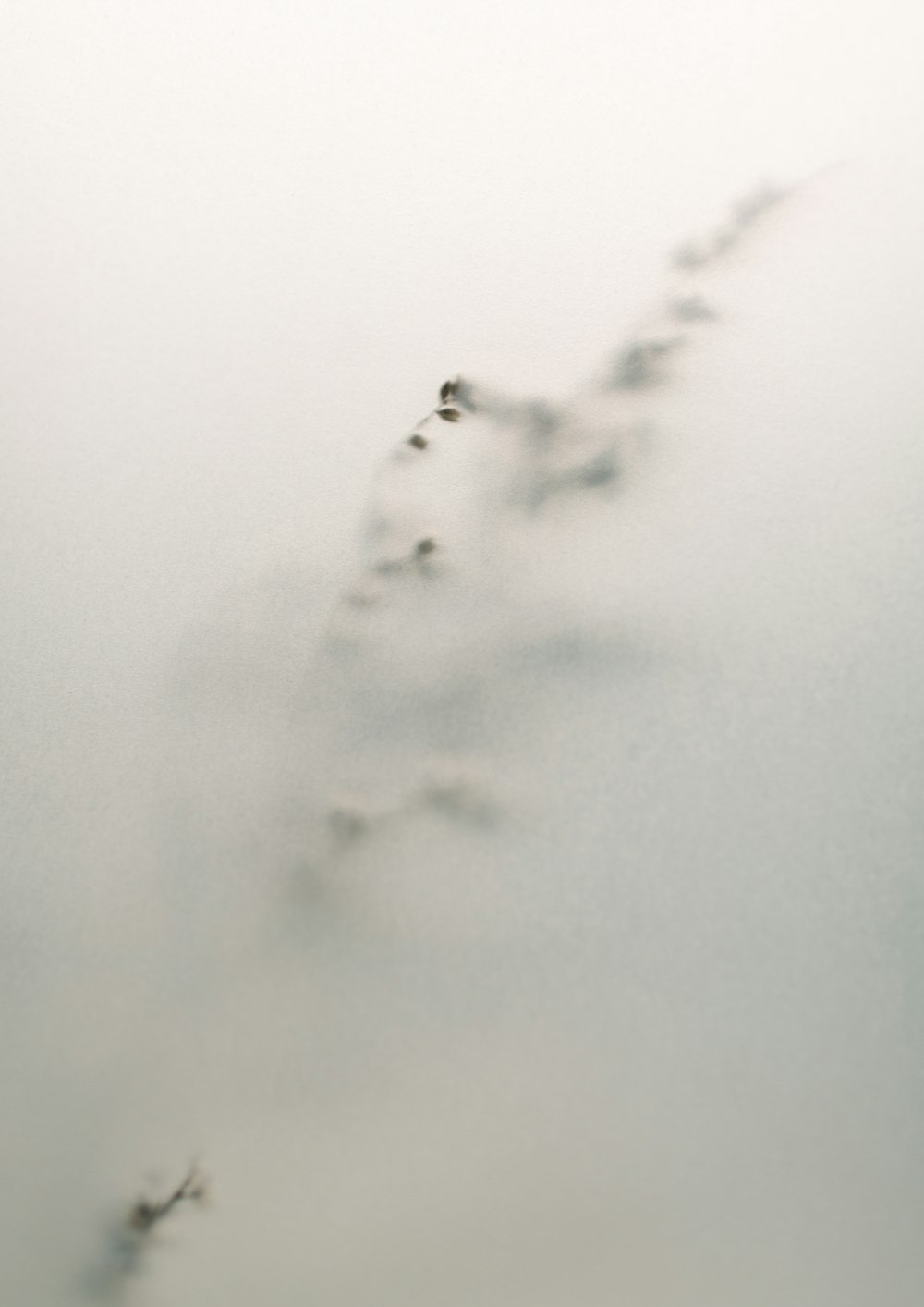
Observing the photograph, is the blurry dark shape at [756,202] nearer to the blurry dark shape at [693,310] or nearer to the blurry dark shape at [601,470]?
the blurry dark shape at [693,310]

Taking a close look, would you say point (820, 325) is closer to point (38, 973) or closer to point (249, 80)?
point (249, 80)

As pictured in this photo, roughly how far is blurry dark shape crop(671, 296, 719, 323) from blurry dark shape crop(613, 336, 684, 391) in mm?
17

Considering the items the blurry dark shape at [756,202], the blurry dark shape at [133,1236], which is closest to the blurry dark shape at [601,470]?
the blurry dark shape at [756,202]

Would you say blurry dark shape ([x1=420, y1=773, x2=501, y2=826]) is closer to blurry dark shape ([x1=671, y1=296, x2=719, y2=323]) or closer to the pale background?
the pale background

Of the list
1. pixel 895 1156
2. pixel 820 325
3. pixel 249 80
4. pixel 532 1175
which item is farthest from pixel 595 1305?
pixel 249 80

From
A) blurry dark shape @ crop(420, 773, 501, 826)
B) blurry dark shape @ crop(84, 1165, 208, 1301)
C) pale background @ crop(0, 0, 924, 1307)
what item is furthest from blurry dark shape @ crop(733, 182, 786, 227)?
blurry dark shape @ crop(84, 1165, 208, 1301)

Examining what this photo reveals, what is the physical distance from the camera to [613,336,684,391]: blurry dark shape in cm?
79

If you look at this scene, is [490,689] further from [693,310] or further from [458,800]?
[693,310]

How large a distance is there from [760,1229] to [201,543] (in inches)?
26.5

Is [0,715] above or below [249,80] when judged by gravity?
below

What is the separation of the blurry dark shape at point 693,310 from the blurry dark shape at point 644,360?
0.02m

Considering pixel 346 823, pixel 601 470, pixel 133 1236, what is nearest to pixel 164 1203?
pixel 133 1236

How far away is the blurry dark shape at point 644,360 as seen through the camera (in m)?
0.79

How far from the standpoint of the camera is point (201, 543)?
80cm
